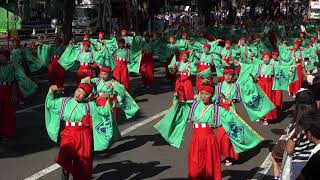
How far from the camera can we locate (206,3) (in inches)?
1570

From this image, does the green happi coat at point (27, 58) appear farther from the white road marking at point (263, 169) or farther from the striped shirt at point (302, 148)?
the striped shirt at point (302, 148)

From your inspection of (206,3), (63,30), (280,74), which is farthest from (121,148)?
(206,3)

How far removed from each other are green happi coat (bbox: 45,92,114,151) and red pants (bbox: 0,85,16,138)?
9.89ft

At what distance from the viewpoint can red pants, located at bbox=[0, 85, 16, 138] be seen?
33.4 ft

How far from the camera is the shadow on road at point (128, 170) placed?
27.0 feet

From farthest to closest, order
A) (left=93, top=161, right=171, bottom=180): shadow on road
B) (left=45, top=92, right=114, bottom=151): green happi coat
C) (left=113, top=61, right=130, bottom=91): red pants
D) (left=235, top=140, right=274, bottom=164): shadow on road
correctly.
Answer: (left=113, top=61, right=130, bottom=91): red pants < (left=235, top=140, right=274, bottom=164): shadow on road < (left=93, top=161, right=171, bottom=180): shadow on road < (left=45, top=92, right=114, bottom=151): green happi coat

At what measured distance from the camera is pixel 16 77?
1038cm

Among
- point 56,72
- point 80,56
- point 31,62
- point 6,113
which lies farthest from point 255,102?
point 56,72

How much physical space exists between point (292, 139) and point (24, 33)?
3180 centimetres

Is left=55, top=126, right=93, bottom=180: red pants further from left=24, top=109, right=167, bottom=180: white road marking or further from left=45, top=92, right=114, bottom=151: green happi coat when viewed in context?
left=24, top=109, right=167, bottom=180: white road marking

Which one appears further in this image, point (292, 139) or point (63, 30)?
point (63, 30)

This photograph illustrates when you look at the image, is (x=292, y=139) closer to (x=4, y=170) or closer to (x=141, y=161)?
(x=141, y=161)

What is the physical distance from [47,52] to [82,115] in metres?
9.20

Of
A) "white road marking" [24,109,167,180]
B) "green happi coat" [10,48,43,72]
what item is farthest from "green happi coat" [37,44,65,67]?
"white road marking" [24,109,167,180]
